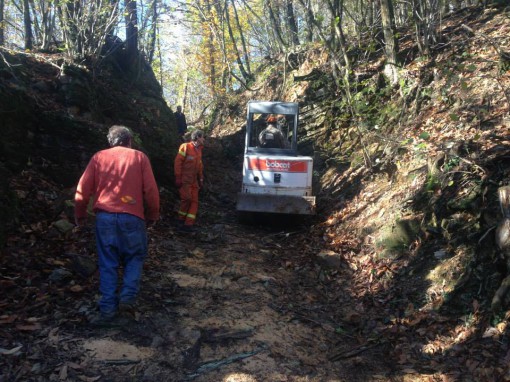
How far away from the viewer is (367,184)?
9352mm

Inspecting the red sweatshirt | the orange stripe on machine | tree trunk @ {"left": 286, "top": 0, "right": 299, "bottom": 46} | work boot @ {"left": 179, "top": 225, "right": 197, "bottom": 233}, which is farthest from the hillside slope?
tree trunk @ {"left": 286, "top": 0, "right": 299, "bottom": 46}

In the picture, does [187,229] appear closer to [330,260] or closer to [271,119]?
[330,260]

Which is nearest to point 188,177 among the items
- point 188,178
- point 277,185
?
point 188,178

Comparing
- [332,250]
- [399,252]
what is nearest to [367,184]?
[332,250]

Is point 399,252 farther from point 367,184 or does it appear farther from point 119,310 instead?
point 119,310

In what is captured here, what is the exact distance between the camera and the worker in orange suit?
866 centimetres

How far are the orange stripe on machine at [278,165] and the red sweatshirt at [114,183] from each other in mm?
4907

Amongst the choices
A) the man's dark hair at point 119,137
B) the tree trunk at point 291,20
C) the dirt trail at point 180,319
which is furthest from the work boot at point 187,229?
the tree trunk at point 291,20

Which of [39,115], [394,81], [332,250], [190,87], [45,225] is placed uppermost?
[190,87]

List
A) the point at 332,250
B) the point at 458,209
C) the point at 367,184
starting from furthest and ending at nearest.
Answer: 1. the point at 367,184
2. the point at 332,250
3. the point at 458,209

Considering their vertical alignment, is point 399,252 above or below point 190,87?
below

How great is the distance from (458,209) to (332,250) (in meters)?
2.34

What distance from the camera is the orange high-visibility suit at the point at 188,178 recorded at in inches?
341

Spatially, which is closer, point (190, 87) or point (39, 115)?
point (39, 115)
